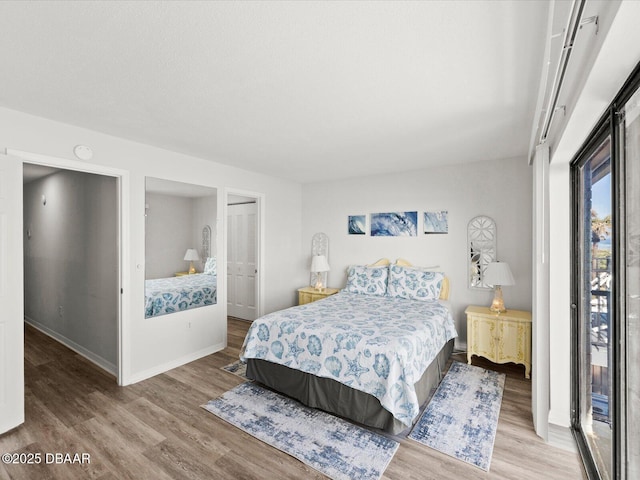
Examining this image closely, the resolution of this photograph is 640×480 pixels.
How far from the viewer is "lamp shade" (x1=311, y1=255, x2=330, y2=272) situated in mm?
4969

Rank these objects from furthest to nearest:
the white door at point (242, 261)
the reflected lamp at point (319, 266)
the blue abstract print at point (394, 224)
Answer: the white door at point (242, 261) → the reflected lamp at point (319, 266) → the blue abstract print at point (394, 224)

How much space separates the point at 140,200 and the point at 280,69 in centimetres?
225

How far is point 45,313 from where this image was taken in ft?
15.2

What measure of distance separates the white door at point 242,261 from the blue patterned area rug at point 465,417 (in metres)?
3.50

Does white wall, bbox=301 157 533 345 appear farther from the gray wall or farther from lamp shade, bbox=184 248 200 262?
the gray wall

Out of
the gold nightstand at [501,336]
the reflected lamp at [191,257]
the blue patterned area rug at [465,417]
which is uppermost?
the reflected lamp at [191,257]

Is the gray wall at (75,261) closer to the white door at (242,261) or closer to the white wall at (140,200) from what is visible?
the white wall at (140,200)

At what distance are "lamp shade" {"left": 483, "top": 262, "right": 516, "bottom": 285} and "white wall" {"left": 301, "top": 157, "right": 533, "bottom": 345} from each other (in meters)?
0.42

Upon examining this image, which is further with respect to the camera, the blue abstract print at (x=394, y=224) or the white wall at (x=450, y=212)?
the blue abstract print at (x=394, y=224)

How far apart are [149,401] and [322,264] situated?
9.49ft

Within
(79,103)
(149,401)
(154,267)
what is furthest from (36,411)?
(79,103)

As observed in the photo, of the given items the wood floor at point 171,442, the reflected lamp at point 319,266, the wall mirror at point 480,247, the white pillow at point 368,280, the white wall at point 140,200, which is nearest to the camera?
the wood floor at point 171,442

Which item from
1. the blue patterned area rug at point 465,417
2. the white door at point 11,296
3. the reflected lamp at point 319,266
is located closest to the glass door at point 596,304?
the blue patterned area rug at point 465,417

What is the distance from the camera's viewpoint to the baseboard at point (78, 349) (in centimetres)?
342
